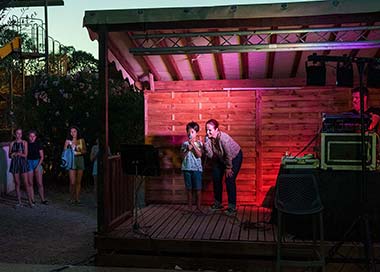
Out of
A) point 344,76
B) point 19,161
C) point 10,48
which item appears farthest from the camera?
point 10,48

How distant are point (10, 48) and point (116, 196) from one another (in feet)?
35.4

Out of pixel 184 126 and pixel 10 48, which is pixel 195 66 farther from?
pixel 10 48

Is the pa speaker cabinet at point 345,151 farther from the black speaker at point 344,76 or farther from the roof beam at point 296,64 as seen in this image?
the roof beam at point 296,64

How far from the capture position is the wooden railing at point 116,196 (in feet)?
19.8

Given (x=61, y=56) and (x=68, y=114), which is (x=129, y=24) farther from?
(x=61, y=56)

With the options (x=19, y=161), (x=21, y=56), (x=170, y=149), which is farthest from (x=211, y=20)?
(x=21, y=56)

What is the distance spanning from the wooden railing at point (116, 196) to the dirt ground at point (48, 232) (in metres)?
0.61

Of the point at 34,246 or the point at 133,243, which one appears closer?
the point at 133,243

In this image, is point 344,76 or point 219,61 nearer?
Answer: point 344,76

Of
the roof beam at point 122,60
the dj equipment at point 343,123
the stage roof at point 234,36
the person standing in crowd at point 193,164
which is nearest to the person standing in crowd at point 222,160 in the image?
the person standing in crowd at point 193,164

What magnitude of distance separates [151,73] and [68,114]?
5541 mm

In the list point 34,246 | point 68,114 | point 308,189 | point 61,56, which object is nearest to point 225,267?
point 308,189

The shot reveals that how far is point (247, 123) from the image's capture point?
28.4 ft

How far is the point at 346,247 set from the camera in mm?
5582
